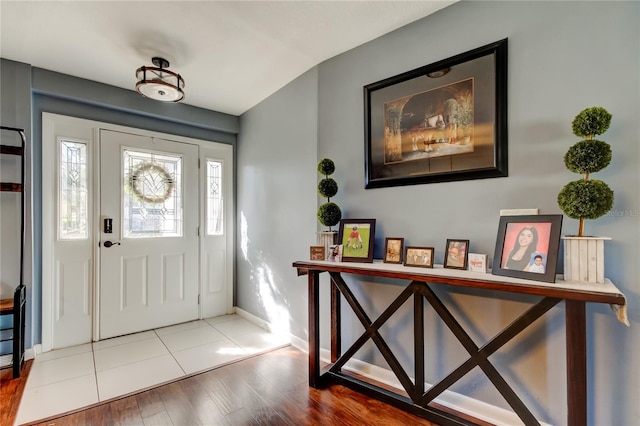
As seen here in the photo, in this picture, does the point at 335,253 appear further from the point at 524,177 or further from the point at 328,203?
the point at 524,177

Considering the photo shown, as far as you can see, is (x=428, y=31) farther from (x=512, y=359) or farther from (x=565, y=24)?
(x=512, y=359)

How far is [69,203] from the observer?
2.85m

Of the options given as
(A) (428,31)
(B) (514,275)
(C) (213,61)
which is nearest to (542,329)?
(B) (514,275)

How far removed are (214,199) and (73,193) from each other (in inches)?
53.3

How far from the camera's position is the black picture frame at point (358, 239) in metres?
2.05

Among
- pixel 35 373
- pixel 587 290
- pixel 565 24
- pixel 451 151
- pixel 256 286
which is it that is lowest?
pixel 35 373

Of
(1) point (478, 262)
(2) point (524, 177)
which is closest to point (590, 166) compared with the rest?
(2) point (524, 177)

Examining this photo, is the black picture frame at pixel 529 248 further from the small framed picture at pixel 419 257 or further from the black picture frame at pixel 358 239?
the black picture frame at pixel 358 239

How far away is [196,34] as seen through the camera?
7.10ft

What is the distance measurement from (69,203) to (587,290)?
3.80m

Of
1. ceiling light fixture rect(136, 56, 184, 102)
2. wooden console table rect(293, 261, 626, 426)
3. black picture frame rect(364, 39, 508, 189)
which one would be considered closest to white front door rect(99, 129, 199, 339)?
ceiling light fixture rect(136, 56, 184, 102)

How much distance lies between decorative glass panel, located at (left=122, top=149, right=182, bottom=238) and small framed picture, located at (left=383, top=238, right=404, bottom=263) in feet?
8.28

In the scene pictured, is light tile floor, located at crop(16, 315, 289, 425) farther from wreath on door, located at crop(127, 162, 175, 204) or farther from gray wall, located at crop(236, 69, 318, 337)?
wreath on door, located at crop(127, 162, 175, 204)

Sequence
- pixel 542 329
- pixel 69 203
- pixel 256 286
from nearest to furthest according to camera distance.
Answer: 1. pixel 542 329
2. pixel 69 203
3. pixel 256 286
